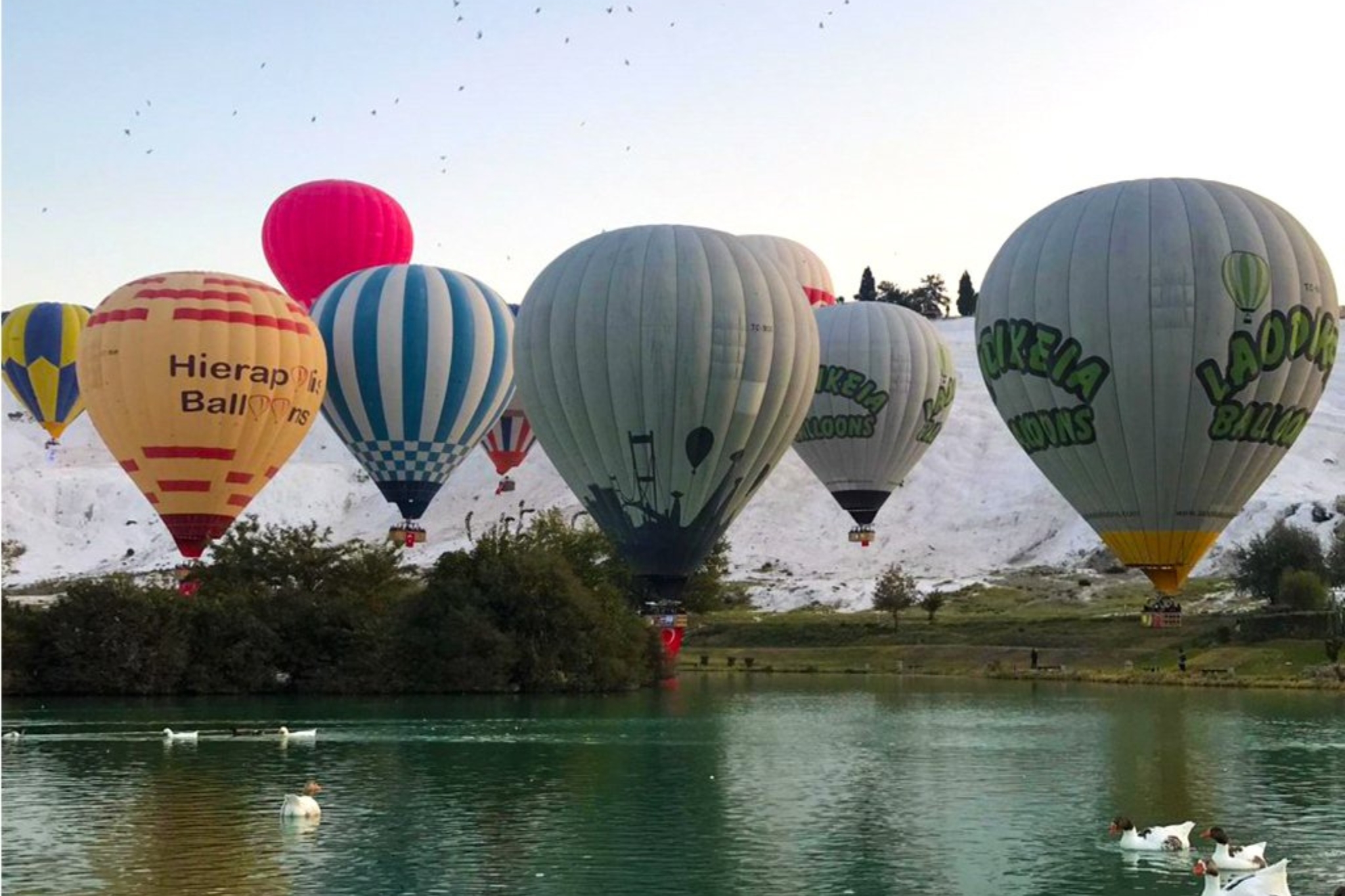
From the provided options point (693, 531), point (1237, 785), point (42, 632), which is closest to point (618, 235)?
point (693, 531)

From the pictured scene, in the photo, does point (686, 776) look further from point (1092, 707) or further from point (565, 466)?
point (1092, 707)

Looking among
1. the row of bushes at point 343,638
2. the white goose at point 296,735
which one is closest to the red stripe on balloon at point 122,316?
the row of bushes at point 343,638

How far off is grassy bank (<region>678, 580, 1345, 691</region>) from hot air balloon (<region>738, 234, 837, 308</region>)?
19244mm

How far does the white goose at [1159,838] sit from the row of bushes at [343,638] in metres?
45.2

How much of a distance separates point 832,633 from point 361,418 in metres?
36.9

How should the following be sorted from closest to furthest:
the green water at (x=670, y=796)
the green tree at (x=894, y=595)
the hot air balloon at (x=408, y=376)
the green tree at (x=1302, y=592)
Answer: the green water at (x=670, y=796)
the hot air balloon at (x=408, y=376)
the green tree at (x=1302, y=592)
the green tree at (x=894, y=595)

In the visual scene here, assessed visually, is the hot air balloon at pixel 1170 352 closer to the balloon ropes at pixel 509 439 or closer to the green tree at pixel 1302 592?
the green tree at pixel 1302 592

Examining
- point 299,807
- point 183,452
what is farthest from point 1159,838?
point 183,452

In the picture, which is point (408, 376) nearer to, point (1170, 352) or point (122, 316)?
point (122, 316)

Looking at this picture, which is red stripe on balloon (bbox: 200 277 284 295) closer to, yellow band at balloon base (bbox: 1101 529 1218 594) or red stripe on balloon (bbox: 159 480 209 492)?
red stripe on balloon (bbox: 159 480 209 492)

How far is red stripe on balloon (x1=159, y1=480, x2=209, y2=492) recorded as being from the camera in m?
63.7

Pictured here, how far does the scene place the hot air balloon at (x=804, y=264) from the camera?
103 meters

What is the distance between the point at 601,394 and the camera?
57.7 metres

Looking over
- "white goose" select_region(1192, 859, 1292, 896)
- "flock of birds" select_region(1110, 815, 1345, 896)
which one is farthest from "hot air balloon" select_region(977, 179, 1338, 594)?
"white goose" select_region(1192, 859, 1292, 896)
